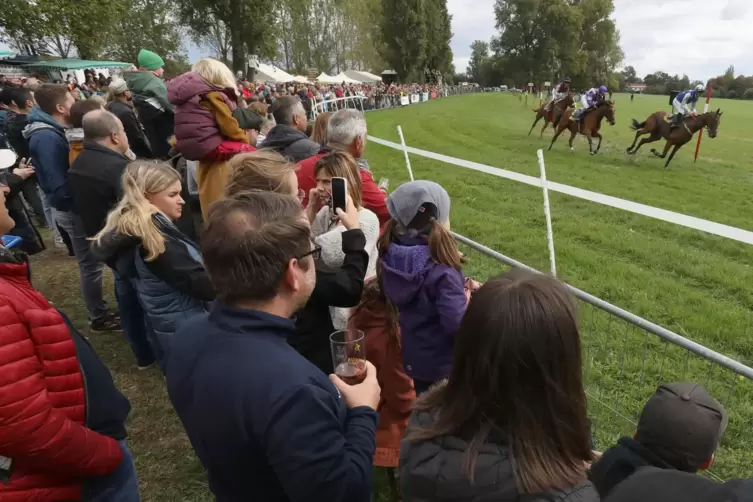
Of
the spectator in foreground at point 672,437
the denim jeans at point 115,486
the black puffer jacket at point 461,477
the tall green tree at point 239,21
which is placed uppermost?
the tall green tree at point 239,21

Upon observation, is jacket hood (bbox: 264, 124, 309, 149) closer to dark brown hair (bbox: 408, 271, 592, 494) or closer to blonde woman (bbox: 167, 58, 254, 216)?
blonde woman (bbox: 167, 58, 254, 216)

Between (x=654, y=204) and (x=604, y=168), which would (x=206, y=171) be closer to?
(x=654, y=204)

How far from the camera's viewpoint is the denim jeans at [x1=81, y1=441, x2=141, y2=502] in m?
1.73

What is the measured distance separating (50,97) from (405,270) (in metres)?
4.39

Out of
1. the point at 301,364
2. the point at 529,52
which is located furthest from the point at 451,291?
the point at 529,52

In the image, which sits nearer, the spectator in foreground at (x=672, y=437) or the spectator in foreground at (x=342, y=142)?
the spectator in foreground at (x=672, y=437)

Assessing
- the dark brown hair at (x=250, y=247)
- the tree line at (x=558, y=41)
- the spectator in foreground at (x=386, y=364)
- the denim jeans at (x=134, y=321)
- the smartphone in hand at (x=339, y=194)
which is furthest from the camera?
the tree line at (x=558, y=41)

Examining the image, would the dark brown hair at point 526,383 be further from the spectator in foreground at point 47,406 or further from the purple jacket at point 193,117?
the purple jacket at point 193,117

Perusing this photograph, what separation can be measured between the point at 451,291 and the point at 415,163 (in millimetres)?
10295

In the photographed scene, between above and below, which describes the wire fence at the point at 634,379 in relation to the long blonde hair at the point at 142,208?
below

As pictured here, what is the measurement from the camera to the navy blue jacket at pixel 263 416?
3.79ft

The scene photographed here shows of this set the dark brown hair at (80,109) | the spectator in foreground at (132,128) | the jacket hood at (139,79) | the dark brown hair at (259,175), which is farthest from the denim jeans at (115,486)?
the spectator in foreground at (132,128)

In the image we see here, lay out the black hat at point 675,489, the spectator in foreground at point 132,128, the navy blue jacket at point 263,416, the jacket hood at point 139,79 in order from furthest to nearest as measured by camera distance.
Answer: the spectator in foreground at point 132,128 → the jacket hood at point 139,79 → the navy blue jacket at point 263,416 → the black hat at point 675,489

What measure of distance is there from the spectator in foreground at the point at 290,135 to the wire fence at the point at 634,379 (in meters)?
1.63
